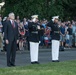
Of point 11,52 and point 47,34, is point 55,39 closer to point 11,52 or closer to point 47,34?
point 11,52

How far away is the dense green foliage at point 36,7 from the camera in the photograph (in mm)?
34812

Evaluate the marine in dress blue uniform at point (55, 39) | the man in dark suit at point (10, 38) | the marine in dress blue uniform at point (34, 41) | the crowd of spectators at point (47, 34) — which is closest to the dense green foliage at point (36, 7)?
the crowd of spectators at point (47, 34)

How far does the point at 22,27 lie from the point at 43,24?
292cm

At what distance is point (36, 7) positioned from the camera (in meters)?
34.7

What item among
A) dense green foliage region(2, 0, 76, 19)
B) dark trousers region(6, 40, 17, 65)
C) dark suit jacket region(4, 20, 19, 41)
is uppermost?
dense green foliage region(2, 0, 76, 19)

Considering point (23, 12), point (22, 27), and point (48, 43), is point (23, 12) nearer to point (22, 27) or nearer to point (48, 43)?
point (48, 43)

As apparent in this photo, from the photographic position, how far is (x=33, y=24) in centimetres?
1762

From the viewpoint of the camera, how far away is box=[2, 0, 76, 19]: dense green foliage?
3481 centimetres

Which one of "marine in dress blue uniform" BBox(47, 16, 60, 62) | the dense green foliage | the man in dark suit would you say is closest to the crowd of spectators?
the dense green foliage

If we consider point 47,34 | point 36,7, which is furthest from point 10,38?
point 36,7

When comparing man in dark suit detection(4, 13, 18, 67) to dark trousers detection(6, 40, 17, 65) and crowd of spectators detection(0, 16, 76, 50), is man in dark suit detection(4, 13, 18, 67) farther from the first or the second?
crowd of spectators detection(0, 16, 76, 50)

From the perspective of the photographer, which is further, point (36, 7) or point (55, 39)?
point (36, 7)

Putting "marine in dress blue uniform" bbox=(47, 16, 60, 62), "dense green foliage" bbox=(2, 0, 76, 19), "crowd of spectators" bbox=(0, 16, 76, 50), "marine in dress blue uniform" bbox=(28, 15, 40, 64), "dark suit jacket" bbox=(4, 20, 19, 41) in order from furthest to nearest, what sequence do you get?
"dense green foliage" bbox=(2, 0, 76, 19) < "crowd of spectators" bbox=(0, 16, 76, 50) < "marine in dress blue uniform" bbox=(47, 16, 60, 62) < "marine in dress blue uniform" bbox=(28, 15, 40, 64) < "dark suit jacket" bbox=(4, 20, 19, 41)

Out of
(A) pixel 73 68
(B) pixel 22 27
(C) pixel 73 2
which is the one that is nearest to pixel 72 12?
(C) pixel 73 2
